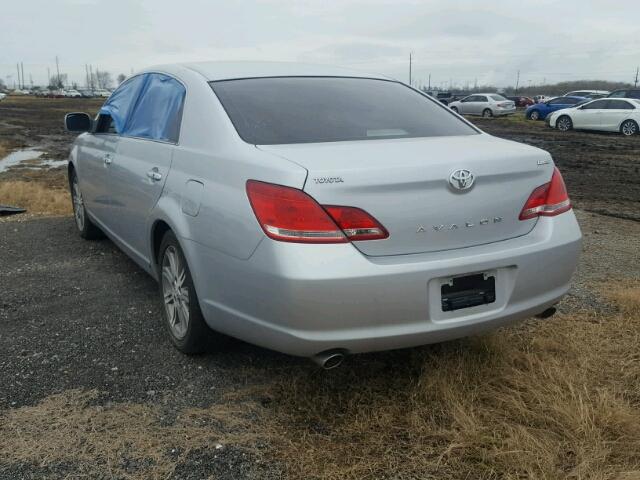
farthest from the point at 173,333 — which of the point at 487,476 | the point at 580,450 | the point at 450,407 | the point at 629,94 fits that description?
the point at 629,94

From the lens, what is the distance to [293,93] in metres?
3.39

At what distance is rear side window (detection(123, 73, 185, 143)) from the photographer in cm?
353

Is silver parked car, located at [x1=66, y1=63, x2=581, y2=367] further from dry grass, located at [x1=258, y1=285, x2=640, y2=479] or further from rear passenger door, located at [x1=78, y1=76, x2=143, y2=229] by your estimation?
rear passenger door, located at [x1=78, y1=76, x2=143, y2=229]

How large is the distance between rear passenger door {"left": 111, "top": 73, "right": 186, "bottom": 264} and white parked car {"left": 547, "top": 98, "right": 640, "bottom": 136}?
810 inches

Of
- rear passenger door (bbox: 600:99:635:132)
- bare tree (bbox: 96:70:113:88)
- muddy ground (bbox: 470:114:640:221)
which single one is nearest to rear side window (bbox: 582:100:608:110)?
rear passenger door (bbox: 600:99:635:132)

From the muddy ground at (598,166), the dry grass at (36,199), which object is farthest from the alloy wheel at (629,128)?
the dry grass at (36,199)

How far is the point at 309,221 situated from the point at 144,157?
1747 mm

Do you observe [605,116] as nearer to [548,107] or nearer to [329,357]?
[548,107]

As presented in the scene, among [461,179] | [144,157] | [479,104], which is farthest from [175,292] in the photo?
[479,104]

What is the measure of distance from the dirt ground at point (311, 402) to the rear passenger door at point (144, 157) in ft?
1.80

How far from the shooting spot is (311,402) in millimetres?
2869

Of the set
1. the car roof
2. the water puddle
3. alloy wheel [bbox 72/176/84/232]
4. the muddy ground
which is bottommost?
the water puddle

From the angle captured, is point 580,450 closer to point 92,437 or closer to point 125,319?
point 92,437

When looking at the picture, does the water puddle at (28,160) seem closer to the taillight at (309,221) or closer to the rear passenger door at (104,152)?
the rear passenger door at (104,152)
